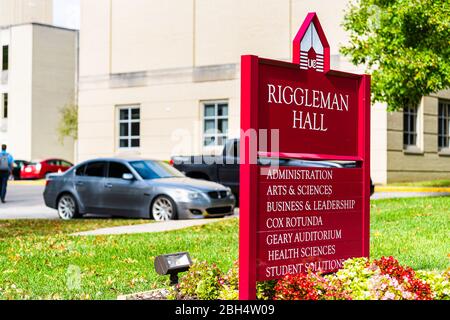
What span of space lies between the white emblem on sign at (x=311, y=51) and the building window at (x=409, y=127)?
2642 centimetres

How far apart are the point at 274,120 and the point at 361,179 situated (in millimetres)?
1332

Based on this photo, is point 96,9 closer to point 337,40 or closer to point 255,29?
point 255,29

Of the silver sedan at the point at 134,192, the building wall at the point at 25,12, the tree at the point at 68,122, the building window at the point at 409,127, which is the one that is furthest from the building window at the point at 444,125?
the building wall at the point at 25,12

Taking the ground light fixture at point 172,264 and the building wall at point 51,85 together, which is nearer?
the ground light fixture at point 172,264

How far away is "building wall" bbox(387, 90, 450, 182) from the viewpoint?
31.5 meters

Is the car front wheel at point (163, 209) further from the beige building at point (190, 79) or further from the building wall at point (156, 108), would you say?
the building wall at point (156, 108)

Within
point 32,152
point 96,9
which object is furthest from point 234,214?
point 32,152

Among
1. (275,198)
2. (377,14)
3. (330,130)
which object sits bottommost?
(275,198)

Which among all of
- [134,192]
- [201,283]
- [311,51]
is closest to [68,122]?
[134,192]

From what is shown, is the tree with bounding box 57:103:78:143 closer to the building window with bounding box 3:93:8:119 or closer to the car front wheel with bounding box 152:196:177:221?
the building window with bounding box 3:93:8:119

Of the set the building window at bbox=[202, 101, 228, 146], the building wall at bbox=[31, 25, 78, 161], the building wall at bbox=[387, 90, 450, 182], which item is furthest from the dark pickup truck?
the building wall at bbox=[31, 25, 78, 161]

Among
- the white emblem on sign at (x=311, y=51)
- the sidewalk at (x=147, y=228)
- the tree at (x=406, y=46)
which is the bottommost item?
the sidewalk at (x=147, y=228)

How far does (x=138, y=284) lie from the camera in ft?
26.3

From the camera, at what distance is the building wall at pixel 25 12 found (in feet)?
193
